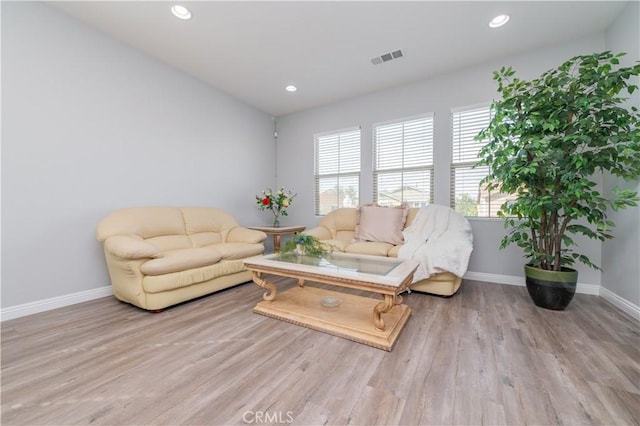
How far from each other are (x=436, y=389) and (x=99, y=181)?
3.53 m

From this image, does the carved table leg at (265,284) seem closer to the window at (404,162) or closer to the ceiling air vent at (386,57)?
the window at (404,162)

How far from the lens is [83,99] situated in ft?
8.38

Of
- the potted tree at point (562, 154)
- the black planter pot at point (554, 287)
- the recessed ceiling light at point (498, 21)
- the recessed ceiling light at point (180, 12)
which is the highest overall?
the recessed ceiling light at point (498, 21)

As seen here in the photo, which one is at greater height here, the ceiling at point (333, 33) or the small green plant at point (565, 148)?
the ceiling at point (333, 33)

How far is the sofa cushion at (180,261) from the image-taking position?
221 centimetres

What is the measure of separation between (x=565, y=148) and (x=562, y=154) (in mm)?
141

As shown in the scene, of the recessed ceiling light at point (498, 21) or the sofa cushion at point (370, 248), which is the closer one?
the recessed ceiling light at point (498, 21)

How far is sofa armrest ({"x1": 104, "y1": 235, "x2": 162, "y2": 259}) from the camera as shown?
7.08 feet

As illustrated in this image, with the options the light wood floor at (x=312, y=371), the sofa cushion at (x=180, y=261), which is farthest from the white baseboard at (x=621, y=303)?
the sofa cushion at (x=180, y=261)

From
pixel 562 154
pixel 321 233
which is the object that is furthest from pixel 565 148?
pixel 321 233

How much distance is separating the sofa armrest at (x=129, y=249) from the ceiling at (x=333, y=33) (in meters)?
2.18

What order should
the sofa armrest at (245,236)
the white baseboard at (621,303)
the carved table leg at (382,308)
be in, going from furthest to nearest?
the sofa armrest at (245,236) < the white baseboard at (621,303) < the carved table leg at (382,308)

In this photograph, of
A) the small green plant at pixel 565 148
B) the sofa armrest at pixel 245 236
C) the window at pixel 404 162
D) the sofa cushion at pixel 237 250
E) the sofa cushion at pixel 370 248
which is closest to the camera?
the small green plant at pixel 565 148

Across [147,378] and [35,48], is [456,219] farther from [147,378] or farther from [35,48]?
[35,48]
